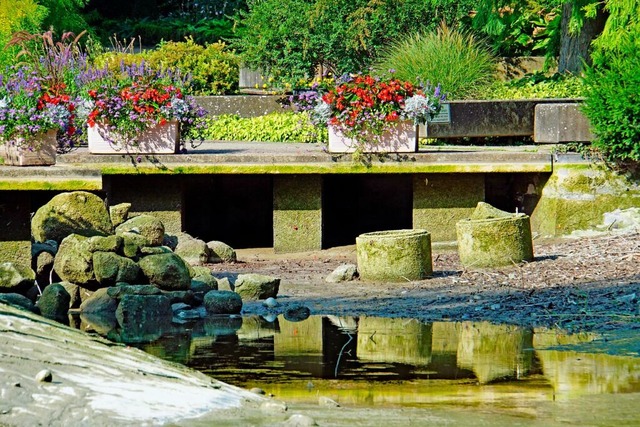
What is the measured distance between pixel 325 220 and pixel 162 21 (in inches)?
501

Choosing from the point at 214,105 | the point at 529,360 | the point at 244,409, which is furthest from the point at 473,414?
the point at 214,105

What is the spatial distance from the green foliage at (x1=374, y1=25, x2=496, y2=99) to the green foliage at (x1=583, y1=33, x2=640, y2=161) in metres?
3.43

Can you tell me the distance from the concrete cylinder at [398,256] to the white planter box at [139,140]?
3.13 meters

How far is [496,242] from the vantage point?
13.2 metres

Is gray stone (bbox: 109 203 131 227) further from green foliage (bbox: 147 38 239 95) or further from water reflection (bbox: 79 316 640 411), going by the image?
green foliage (bbox: 147 38 239 95)

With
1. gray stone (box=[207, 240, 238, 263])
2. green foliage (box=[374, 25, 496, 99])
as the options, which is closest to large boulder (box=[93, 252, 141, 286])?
gray stone (box=[207, 240, 238, 263])

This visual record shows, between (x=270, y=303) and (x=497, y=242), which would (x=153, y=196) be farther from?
(x=497, y=242)

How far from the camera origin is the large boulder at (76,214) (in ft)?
44.2

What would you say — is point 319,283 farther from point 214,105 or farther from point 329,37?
point 329,37

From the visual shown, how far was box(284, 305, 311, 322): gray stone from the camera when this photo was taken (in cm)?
1134

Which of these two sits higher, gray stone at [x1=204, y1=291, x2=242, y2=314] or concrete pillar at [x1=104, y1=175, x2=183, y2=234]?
concrete pillar at [x1=104, y1=175, x2=183, y2=234]

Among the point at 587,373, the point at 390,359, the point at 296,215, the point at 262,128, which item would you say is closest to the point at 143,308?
the point at 390,359

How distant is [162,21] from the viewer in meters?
29.7

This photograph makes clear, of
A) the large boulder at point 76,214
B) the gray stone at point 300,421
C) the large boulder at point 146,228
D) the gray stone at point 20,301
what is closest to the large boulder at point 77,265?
the gray stone at point 20,301
